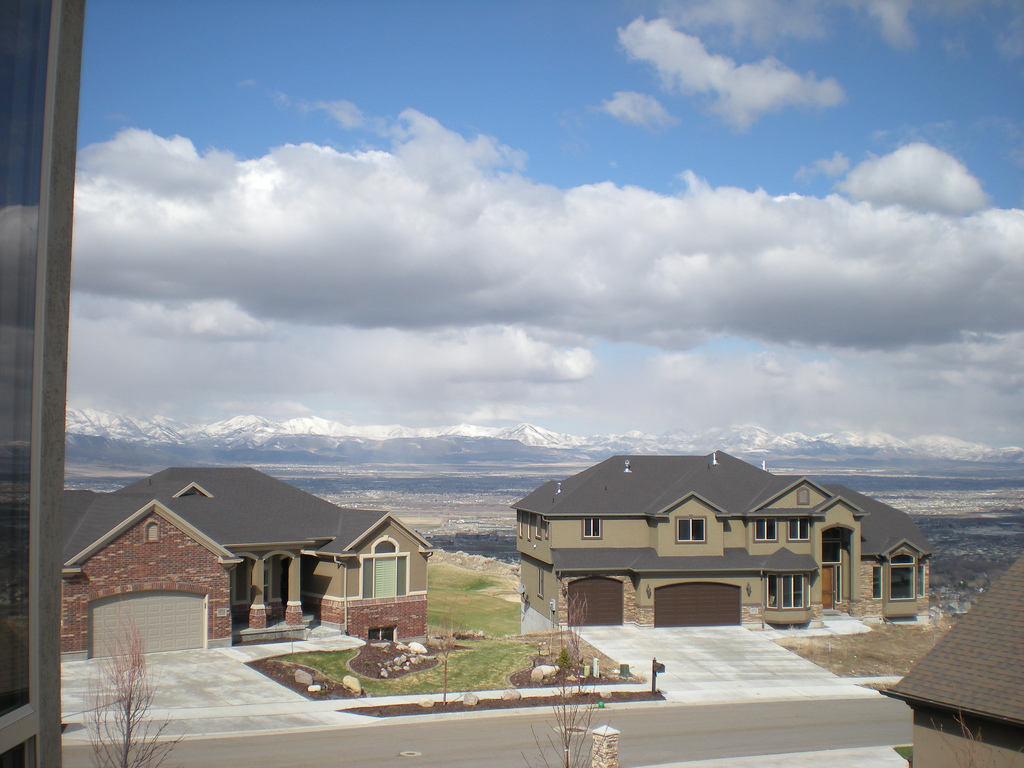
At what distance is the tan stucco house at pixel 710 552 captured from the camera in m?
37.2

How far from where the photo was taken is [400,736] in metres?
21.0

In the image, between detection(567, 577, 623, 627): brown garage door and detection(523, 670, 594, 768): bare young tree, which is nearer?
detection(523, 670, 594, 768): bare young tree

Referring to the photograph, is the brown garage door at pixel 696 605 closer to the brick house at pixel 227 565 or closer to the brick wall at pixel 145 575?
the brick house at pixel 227 565

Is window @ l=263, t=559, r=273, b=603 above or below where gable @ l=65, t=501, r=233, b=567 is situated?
below

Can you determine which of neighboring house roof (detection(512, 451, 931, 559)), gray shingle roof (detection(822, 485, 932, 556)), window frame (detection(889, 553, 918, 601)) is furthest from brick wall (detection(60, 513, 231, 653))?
window frame (detection(889, 553, 918, 601))

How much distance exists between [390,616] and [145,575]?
9.48 m

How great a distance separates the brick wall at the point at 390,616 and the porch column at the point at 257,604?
325 cm

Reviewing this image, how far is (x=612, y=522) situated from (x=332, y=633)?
46.0 feet

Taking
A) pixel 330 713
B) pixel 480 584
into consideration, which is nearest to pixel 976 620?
pixel 330 713

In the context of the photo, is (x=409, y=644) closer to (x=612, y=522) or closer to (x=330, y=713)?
(x=330, y=713)

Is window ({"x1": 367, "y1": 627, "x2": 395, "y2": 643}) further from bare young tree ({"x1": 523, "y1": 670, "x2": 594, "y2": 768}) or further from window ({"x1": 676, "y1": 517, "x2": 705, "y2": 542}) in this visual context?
window ({"x1": 676, "y1": 517, "x2": 705, "y2": 542})

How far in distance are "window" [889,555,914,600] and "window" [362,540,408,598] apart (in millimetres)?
24331

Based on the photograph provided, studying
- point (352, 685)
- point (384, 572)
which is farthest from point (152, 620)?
point (384, 572)

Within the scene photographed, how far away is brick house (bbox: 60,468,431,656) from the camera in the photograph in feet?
88.2
